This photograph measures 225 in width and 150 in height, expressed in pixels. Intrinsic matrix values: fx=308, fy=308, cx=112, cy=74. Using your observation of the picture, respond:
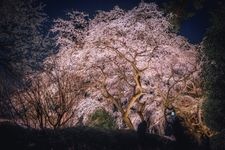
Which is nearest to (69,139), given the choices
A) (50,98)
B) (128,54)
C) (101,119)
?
(50,98)

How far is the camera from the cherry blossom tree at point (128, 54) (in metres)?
22.3

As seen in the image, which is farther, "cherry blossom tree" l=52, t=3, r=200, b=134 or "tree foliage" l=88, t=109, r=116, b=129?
"tree foliage" l=88, t=109, r=116, b=129

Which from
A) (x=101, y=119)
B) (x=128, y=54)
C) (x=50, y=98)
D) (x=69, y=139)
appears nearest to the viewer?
(x=69, y=139)

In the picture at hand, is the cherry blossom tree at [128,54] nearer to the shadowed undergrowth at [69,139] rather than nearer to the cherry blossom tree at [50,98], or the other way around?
the cherry blossom tree at [50,98]

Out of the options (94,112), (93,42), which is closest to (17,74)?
(93,42)

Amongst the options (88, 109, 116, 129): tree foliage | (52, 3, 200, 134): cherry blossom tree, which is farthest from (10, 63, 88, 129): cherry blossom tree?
(88, 109, 116, 129): tree foliage

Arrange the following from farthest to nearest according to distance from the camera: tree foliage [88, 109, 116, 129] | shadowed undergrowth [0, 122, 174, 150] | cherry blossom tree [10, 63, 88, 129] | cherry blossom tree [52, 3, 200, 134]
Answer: tree foliage [88, 109, 116, 129], cherry blossom tree [52, 3, 200, 134], cherry blossom tree [10, 63, 88, 129], shadowed undergrowth [0, 122, 174, 150]

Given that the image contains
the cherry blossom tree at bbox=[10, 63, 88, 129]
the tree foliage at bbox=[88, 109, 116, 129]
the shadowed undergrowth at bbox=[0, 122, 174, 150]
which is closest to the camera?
the shadowed undergrowth at bbox=[0, 122, 174, 150]

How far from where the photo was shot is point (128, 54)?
74.9 feet

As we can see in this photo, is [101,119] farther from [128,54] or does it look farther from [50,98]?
[50,98]

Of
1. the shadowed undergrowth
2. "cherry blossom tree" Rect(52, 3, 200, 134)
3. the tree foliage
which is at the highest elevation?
"cherry blossom tree" Rect(52, 3, 200, 134)

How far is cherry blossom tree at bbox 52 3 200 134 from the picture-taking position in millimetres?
22266

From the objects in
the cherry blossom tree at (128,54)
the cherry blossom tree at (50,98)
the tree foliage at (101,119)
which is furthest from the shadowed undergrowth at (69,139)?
the tree foliage at (101,119)

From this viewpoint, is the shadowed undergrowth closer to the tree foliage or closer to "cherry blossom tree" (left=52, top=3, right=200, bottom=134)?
"cherry blossom tree" (left=52, top=3, right=200, bottom=134)
